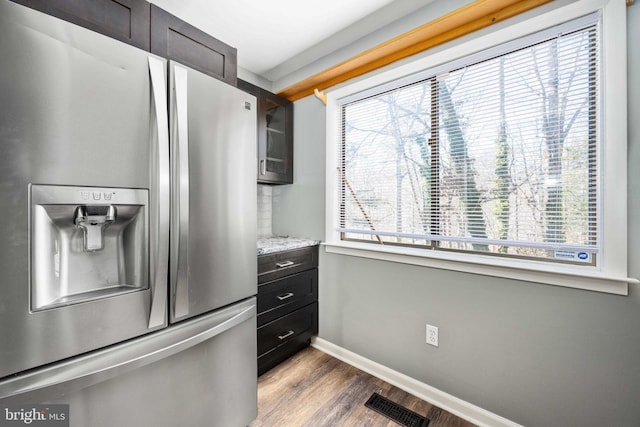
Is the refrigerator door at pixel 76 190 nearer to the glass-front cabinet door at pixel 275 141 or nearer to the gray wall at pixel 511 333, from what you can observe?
the glass-front cabinet door at pixel 275 141

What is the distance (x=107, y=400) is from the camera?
3.08 feet

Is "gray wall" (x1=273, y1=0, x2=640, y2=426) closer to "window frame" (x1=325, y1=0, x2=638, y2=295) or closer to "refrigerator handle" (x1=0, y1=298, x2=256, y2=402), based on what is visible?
"window frame" (x1=325, y1=0, x2=638, y2=295)

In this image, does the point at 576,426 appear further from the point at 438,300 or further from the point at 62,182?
the point at 62,182

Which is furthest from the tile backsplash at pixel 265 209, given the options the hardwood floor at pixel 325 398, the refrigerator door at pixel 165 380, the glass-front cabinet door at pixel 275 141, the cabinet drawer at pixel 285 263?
the refrigerator door at pixel 165 380

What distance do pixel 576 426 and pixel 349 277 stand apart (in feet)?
4.67

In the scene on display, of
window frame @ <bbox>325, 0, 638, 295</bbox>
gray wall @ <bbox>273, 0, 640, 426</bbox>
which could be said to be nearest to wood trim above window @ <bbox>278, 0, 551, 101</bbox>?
window frame @ <bbox>325, 0, 638, 295</bbox>

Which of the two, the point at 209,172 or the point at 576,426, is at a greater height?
the point at 209,172

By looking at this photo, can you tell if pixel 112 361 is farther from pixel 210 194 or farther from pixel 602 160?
pixel 602 160

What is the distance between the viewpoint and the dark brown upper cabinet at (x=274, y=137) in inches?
88.0

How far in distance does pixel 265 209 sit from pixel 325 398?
171 centimetres

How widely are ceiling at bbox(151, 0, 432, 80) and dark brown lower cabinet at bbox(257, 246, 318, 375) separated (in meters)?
1.66

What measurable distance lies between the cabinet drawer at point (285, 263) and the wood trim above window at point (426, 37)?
1429mm

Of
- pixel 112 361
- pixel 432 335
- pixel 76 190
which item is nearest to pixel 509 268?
pixel 432 335

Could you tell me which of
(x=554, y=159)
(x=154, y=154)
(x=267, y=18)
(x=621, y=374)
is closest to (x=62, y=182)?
(x=154, y=154)
